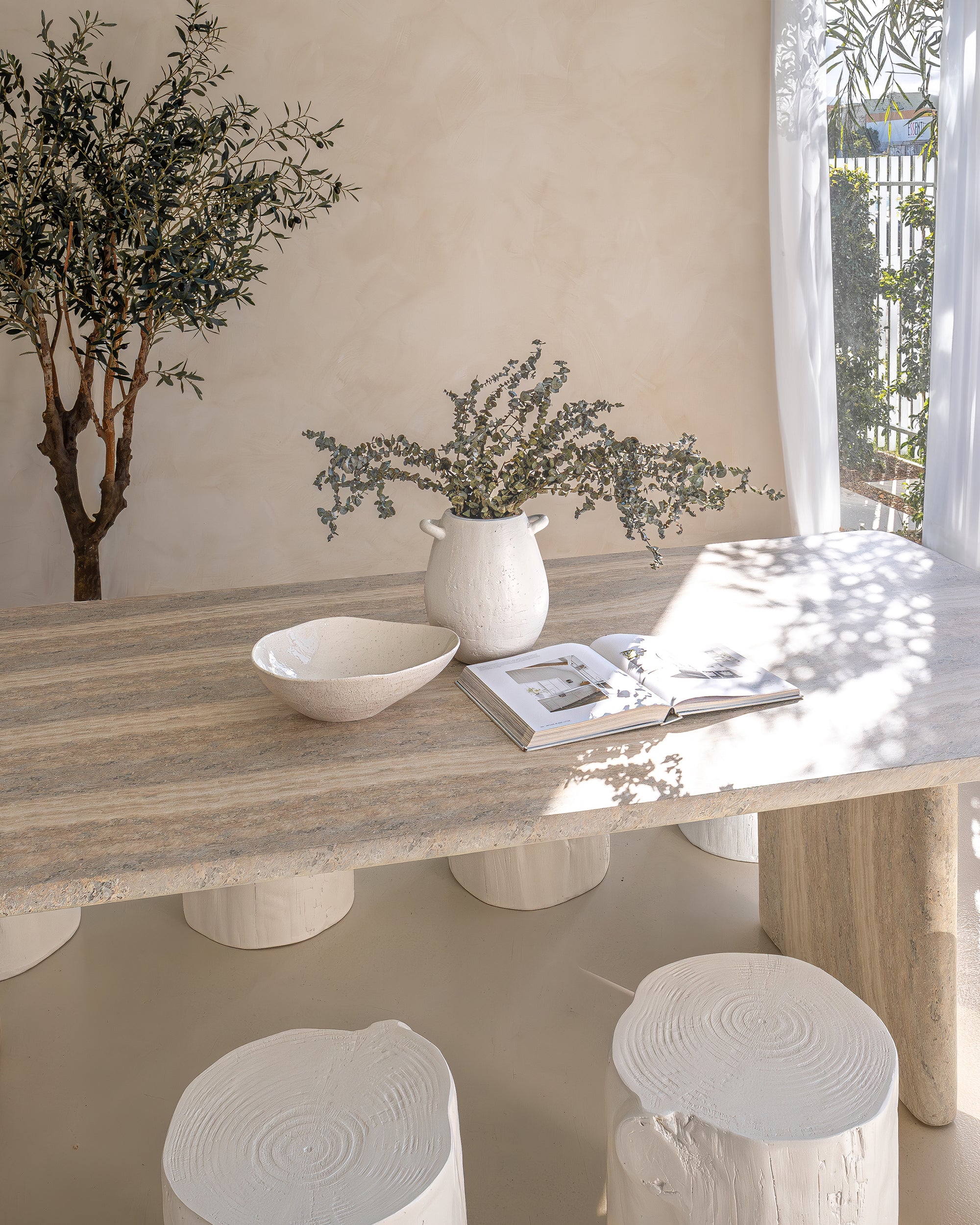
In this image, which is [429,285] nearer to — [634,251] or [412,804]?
[634,251]

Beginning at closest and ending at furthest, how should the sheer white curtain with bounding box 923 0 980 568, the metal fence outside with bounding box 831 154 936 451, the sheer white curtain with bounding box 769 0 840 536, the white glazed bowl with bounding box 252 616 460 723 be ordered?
the white glazed bowl with bounding box 252 616 460 723, the sheer white curtain with bounding box 923 0 980 568, the metal fence outside with bounding box 831 154 936 451, the sheer white curtain with bounding box 769 0 840 536

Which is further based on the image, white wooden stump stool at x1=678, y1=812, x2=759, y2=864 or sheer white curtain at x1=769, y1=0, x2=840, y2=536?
sheer white curtain at x1=769, y1=0, x2=840, y2=536

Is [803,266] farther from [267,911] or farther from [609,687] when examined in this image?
[267,911]

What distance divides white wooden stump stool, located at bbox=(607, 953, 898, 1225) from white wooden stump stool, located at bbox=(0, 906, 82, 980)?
1.24 m

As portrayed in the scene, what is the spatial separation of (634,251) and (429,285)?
2.42 feet

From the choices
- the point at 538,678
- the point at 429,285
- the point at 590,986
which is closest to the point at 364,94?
the point at 429,285

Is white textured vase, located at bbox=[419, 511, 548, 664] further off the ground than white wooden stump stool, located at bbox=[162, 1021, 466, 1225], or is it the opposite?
white textured vase, located at bbox=[419, 511, 548, 664]

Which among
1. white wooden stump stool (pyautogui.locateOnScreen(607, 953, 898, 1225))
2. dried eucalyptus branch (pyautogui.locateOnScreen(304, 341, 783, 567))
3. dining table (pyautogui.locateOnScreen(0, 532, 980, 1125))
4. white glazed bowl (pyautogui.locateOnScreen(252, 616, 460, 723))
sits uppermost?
dried eucalyptus branch (pyautogui.locateOnScreen(304, 341, 783, 567))

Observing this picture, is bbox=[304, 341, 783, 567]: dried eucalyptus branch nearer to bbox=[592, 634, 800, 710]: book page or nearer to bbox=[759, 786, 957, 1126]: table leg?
bbox=[592, 634, 800, 710]: book page

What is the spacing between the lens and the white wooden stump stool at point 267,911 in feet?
6.89

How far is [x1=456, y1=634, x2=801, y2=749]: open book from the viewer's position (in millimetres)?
1397

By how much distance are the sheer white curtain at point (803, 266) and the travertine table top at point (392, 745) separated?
1874 mm

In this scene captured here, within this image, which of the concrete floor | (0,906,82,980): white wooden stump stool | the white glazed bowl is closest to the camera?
the white glazed bowl

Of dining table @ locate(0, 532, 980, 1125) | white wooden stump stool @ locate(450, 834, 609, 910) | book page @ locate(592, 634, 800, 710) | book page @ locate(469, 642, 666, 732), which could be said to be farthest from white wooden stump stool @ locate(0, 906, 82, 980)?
book page @ locate(592, 634, 800, 710)
